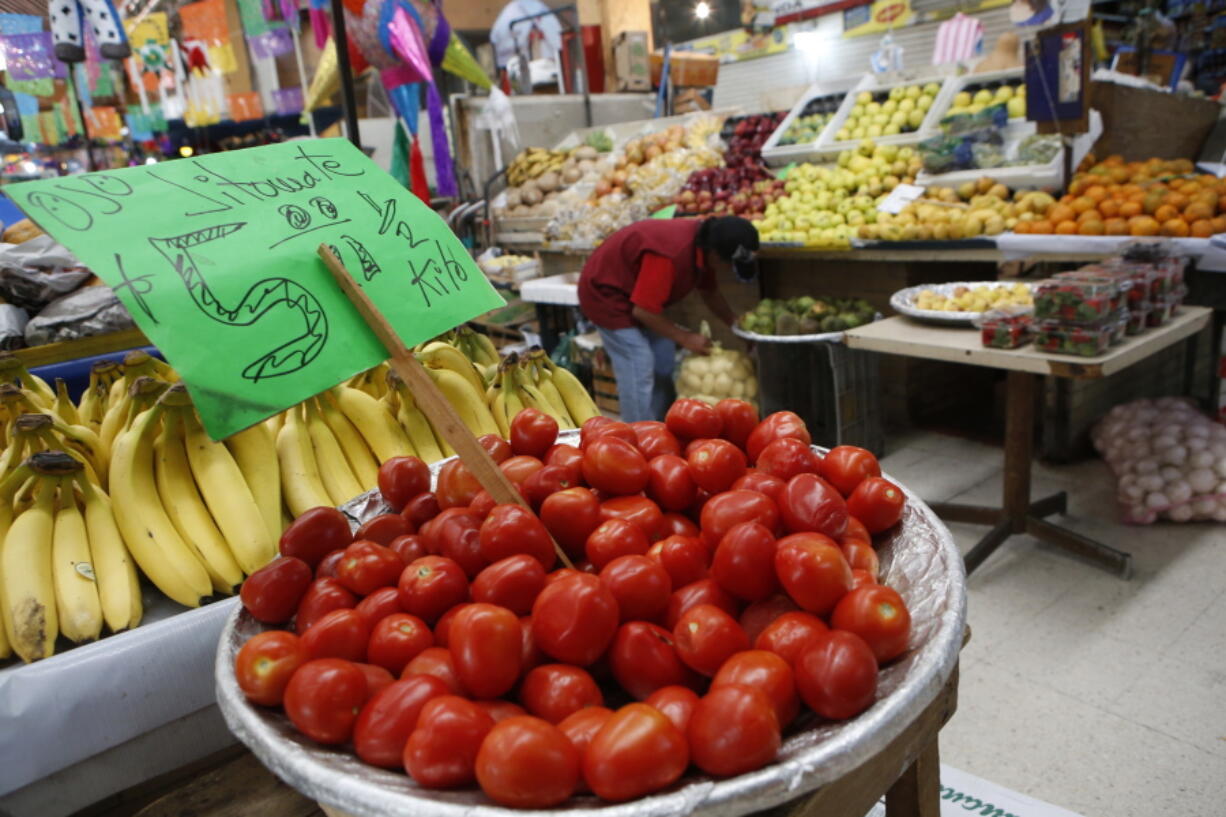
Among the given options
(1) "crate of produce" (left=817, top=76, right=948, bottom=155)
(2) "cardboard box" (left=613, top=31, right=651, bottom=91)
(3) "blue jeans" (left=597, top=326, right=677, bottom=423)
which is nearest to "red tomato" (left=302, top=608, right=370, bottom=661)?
(3) "blue jeans" (left=597, top=326, right=677, bottom=423)

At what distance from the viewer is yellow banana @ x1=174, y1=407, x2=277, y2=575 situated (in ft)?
5.02

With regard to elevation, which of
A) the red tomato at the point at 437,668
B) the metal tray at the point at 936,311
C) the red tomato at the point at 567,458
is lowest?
the metal tray at the point at 936,311

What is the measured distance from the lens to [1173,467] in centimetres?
364

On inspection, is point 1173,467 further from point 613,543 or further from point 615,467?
point 613,543

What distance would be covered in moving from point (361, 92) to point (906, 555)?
53.2ft

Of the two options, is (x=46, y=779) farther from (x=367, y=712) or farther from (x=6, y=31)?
(x=6, y=31)

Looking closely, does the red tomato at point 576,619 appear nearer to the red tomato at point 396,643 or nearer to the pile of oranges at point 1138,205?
the red tomato at point 396,643

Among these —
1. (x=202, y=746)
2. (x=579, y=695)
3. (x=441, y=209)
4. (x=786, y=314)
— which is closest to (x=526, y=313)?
(x=441, y=209)

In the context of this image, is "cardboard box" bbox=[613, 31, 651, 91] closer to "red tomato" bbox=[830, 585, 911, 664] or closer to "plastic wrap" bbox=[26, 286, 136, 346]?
"plastic wrap" bbox=[26, 286, 136, 346]

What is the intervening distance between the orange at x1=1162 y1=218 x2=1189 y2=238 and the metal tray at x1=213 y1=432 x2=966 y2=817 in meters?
3.32

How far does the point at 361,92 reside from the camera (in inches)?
595

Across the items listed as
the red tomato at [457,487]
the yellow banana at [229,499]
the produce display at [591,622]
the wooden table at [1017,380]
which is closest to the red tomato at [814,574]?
the produce display at [591,622]

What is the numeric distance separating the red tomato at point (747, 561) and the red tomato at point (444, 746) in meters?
0.39

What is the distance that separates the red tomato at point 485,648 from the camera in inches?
36.0
